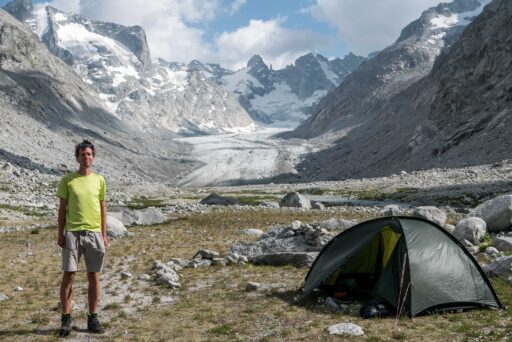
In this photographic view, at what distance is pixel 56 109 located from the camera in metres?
163

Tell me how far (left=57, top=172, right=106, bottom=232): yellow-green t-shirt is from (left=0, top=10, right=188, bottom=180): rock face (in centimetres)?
Result: 8879

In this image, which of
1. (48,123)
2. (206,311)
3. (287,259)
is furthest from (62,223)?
(48,123)

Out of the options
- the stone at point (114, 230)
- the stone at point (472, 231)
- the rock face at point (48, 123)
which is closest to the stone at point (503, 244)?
the stone at point (472, 231)

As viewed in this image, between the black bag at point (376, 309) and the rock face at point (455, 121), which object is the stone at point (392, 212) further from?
the rock face at point (455, 121)

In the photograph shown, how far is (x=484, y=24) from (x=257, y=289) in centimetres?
13194

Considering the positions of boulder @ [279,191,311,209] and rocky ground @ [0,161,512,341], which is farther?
boulder @ [279,191,311,209]

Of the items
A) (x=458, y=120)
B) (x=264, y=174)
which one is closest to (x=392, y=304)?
(x=458, y=120)

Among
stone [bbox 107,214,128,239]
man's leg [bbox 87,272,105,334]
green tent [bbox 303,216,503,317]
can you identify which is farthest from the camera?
stone [bbox 107,214,128,239]

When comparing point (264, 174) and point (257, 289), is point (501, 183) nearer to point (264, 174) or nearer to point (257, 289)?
point (257, 289)

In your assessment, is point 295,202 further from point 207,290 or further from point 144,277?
point 207,290

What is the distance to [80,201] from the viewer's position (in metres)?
9.98

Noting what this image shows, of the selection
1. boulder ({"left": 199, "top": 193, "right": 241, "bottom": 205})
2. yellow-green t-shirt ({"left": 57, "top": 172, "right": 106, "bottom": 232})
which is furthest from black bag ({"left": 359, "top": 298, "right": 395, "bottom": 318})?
boulder ({"left": 199, "top": 193, "right": 241, "bottom": 205})

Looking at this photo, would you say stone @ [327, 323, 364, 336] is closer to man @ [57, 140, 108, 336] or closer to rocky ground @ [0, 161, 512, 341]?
rocky ground @ [0, 161, 512, 341]

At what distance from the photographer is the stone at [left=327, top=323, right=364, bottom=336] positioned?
10.2 meters
